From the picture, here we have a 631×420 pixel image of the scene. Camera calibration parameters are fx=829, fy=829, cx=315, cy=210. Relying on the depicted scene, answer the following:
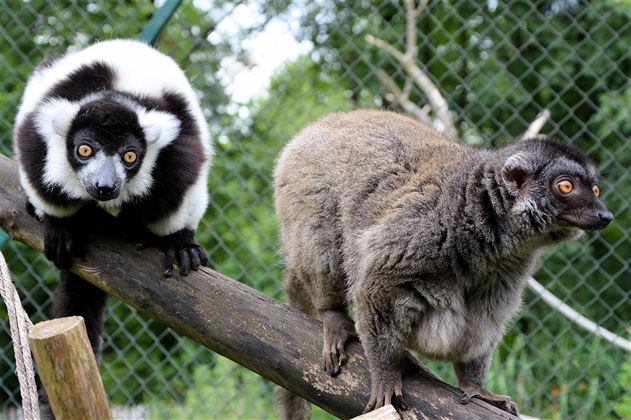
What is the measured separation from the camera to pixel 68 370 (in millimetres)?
2742

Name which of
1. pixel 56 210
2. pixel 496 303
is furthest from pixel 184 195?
pixel 496 303

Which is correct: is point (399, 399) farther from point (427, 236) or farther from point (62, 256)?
point (62, 256)

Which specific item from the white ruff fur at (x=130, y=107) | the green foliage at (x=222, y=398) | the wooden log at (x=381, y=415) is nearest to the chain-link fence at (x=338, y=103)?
the green foliage at (x=222, y=398)

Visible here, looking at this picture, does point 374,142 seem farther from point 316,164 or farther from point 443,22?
point 443,22

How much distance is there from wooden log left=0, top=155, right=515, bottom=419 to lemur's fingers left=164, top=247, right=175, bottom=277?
3cm

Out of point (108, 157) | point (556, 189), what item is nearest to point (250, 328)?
point (108, 157)

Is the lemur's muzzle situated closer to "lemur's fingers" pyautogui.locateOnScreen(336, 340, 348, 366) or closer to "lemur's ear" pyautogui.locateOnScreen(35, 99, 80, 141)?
"lemur's ear" pyautogui.locateOnScreen(35, 99, 80, 141)

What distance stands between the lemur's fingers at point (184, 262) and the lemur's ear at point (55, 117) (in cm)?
83

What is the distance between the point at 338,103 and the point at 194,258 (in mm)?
3256

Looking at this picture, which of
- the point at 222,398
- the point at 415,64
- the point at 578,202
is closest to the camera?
the point at 578,202

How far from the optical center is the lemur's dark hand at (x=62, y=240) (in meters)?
4.20

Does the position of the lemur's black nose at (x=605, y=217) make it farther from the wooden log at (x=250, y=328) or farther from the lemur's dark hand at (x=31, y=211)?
the lemur's dark hand at (x=31, y=211)

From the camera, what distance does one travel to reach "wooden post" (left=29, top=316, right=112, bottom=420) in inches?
107

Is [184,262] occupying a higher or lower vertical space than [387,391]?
higher
